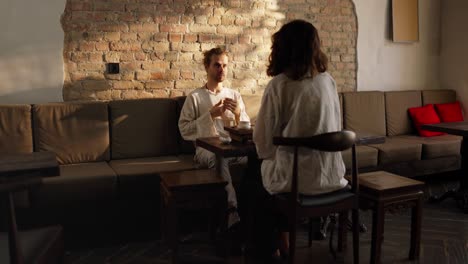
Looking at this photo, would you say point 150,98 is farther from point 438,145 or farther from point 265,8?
point 438,145

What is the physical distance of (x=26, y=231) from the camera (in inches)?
83.1

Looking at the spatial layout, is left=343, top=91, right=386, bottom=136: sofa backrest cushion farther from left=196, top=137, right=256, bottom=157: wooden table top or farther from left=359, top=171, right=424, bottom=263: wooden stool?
left=196, top=137, right=256, bottom=157: wooden table top

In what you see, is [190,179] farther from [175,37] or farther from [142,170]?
[175,37]

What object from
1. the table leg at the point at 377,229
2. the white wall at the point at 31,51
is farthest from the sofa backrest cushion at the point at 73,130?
the table leg at the point at 377,229

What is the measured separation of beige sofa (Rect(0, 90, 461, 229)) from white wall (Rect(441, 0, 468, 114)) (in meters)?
1.02

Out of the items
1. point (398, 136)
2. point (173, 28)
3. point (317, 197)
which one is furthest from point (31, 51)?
point (398, 136)

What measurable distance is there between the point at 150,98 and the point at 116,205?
117 cm

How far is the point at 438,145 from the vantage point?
15.4ft

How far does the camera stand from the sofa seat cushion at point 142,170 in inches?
131

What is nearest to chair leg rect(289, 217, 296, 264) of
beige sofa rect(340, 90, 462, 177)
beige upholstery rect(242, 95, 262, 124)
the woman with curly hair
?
the woman with curly hair

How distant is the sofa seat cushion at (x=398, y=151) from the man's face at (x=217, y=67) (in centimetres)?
165

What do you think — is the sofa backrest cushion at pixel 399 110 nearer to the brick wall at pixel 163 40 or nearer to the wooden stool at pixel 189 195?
the brick wall at pixel 163 40

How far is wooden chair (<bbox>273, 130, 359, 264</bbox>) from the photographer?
239 cm

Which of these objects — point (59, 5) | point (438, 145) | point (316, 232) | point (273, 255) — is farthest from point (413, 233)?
point (59, 5)
